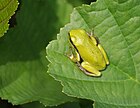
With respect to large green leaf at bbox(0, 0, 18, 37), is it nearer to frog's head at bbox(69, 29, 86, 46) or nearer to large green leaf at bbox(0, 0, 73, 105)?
frog's head at bbox(69, 29, 86, 46)

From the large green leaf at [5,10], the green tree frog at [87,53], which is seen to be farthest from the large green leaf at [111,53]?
the large green leaf at [5,10]

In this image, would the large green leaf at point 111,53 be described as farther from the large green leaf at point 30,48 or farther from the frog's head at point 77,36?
the large green leaf at point 30,48

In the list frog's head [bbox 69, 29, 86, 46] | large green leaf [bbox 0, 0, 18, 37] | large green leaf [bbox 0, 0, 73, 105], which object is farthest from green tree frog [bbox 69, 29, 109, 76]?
large green leaf [bbox 0, 0, 18, 37]

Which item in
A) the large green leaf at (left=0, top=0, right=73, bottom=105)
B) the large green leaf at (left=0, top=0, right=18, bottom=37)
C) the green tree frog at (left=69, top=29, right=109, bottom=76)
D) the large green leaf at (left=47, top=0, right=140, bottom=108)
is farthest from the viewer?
the large green leaf at (left=0, top=0, right=73, bottom=105)

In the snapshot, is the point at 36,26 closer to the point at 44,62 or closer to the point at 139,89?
the point at 44,62

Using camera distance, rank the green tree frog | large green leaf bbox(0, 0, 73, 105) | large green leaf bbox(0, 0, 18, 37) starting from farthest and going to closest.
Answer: large green leaf bbox(0, 0, 73, 105) < the green tree frog < large green leaf bbox(0, 0, 18, 37)

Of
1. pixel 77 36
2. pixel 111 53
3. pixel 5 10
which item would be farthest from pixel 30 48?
pixel 5 10

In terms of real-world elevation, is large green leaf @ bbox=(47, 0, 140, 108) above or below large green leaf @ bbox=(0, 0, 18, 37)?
below
